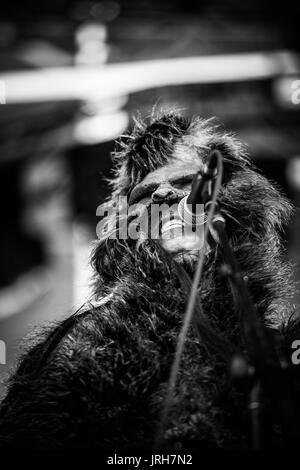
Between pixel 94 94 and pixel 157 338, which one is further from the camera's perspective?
pixel 94 94

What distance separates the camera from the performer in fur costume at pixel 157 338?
40.4 inches

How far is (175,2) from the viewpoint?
2.40 m

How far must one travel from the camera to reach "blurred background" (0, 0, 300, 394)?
2225mm

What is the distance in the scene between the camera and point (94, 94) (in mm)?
2383

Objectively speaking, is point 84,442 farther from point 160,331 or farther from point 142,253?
point 142,253

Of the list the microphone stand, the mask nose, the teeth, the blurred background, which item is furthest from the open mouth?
the blurred background

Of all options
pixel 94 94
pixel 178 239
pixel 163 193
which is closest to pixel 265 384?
pixel 178 239

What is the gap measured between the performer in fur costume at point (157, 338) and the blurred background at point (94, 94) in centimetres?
62

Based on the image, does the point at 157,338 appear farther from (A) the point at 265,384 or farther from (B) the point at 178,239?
(A) the point at 265,384

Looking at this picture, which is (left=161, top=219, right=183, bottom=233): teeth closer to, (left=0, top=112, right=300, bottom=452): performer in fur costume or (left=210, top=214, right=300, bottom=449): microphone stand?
(left=0, top=112, right=300, bottom=452): performer in fur costume

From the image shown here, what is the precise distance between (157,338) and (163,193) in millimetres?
516

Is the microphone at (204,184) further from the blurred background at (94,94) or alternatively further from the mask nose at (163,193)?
the blurred background at (94,94)

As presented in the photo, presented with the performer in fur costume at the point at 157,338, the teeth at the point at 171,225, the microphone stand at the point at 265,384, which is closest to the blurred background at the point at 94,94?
the performer in fur costume at the point at 157,338

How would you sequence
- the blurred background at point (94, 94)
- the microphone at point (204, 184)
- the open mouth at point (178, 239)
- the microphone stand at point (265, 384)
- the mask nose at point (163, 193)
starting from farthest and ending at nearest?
the blurred background at point (94, 94) < the mask nose at point (163, 193) < the open mouth at point (178, 239) < the microphone at point (204, 184) < the microphone stand at point (265, 384)
